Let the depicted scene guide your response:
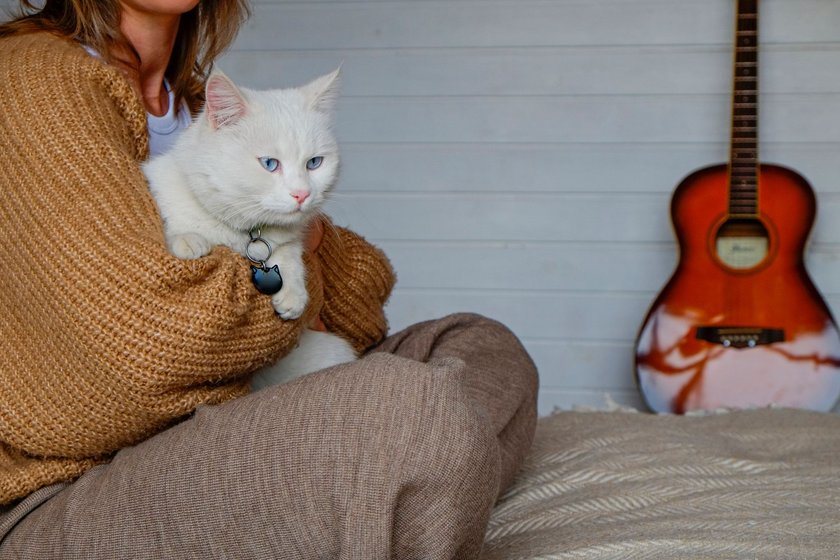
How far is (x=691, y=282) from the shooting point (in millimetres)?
2607

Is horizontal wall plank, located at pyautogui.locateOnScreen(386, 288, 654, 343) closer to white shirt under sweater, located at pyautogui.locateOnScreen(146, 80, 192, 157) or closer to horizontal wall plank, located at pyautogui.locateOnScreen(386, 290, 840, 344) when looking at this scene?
horizontal wall plank, located at pyautogui.locateOnScreen(386, 290, 840, 344)

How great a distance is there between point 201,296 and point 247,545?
26 centimetres

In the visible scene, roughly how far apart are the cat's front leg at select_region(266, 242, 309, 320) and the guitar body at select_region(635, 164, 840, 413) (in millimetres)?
1478

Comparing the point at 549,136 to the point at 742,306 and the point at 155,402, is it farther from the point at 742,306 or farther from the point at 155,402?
the point at 155,402

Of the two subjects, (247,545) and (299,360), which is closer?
(247,545)

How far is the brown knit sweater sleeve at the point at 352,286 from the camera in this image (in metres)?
1.59

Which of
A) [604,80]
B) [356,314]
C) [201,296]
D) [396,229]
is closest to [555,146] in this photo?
[604,80]

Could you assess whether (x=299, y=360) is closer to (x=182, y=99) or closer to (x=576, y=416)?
(x=182, y=99)

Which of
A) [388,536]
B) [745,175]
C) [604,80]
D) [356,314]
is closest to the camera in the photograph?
[388,536]

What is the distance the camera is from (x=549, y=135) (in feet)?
9.50

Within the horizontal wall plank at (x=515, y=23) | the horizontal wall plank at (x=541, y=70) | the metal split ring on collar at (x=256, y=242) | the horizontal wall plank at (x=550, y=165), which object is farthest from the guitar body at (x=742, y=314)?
the metal split ring on collar at (x=256, y=242)

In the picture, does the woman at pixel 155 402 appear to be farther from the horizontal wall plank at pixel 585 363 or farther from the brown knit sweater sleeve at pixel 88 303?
the horizontal wall plank at pixel 585 363

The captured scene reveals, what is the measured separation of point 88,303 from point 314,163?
372 mm

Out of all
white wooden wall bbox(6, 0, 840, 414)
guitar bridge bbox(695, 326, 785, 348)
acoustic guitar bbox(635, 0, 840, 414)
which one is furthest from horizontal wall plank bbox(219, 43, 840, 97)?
guitar bridge bbox(695, 326, 785, 348)
